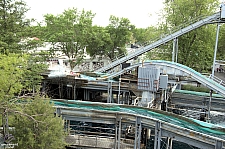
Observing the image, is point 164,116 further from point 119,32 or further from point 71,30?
point 119,32

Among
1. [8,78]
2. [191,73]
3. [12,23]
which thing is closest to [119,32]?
[191,73]

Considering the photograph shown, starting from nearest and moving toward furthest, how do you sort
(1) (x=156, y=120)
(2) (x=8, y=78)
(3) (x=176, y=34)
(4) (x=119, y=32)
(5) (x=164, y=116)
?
(2) (x=8, y=78) → (1) (x=156, y=120) → (5) (x=164, y=116) → (3) (x=176, y=34) → (4) (x=119, y=32)

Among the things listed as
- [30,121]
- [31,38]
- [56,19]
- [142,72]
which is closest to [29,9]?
[31,38]

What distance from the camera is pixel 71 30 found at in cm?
3506

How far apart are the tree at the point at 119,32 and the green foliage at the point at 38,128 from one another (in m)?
27.9

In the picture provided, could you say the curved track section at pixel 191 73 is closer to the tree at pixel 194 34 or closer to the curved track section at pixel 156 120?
the curved track section at pixel 156 120

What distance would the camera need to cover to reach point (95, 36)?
3597cm

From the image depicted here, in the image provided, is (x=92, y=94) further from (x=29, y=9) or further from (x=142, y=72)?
(x=29, y=9)

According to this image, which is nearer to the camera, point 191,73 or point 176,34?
point 191,73

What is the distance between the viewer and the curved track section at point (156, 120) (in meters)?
12.3

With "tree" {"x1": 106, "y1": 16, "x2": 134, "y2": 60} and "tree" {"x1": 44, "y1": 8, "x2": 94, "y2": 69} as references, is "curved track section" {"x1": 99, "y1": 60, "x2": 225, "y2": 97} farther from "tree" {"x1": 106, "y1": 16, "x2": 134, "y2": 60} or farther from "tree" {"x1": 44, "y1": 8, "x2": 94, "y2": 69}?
"tree" {"x1": 106, "y1": 16, "x2": 134, "y2": 60}

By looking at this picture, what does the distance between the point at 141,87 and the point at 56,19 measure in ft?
70.4

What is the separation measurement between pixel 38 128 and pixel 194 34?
25687 millimetres

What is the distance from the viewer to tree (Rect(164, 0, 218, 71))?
29.7 meters
